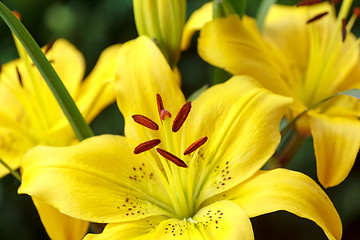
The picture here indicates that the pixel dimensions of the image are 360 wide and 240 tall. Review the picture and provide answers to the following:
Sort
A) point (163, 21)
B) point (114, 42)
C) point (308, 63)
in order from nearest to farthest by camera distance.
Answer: point (163, 21), point (308, 63), point (114, 42)

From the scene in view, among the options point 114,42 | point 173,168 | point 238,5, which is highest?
point 238,5

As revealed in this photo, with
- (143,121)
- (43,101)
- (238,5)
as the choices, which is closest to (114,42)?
(43,101)

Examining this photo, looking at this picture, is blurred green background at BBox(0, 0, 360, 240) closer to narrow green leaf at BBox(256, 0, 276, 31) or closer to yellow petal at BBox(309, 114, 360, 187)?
narrow green leaf at BBox(256, 0, 276, 31)

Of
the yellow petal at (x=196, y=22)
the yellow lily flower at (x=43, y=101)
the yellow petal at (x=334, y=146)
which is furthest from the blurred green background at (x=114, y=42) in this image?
the yellow petal at (x=334, y=146)

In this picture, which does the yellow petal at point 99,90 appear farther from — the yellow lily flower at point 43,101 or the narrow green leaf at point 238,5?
the narrow green leaf at point 238,5

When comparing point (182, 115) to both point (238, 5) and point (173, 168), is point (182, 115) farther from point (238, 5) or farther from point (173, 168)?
point (238, 5)

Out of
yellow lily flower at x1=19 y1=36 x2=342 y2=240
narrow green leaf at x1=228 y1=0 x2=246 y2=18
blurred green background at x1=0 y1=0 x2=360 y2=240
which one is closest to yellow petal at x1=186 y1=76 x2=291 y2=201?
yellow lily flower at x1=19 y1=36 x2=342 y2=240

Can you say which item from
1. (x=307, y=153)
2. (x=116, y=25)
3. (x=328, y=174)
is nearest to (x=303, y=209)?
(x=328, y=174)
